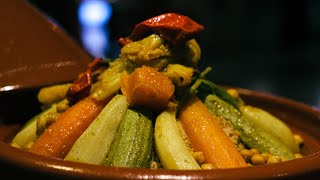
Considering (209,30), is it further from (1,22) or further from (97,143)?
(97,143)

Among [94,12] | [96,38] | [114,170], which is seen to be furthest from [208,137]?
[94,12]

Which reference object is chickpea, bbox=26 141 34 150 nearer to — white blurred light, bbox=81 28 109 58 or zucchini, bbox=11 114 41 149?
zucchini, bbox=11 114 41 149

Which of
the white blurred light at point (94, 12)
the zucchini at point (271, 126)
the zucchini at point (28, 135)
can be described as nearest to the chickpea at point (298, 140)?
the zucchini at point (271, 126)

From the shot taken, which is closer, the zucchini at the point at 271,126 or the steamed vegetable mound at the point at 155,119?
the steamed vegetable mound at the point at 155,119

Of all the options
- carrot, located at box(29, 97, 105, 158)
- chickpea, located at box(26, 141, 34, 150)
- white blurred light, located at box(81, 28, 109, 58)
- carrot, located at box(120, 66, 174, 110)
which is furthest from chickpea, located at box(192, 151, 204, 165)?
white blurred light, located at box(81, 28, 109, 58)

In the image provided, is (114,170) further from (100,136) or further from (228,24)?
(228,24)

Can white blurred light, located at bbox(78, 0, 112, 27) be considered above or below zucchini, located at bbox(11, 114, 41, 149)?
below

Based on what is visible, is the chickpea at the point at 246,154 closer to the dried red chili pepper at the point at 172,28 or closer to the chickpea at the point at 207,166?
the chickpea at the point at 207,166
